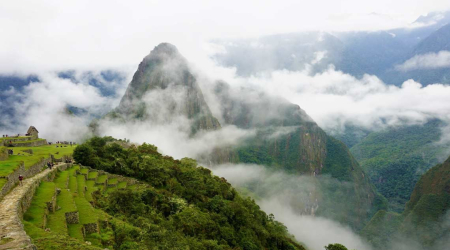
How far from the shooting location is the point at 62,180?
24594mm

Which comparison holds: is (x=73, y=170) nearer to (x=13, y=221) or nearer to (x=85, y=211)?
(x=85, y=211)

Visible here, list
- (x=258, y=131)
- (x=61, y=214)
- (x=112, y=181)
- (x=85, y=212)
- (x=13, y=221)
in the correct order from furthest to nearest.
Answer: (x=258, y=131)
(x=112, y=181)
(x=85, y=212)
(x=61, y=214)
(x=13, y=221)

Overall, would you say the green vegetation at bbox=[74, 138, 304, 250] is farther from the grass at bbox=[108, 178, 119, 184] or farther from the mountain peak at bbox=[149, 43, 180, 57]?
the mountain peak at bbox=[149, 43, 180, 57]

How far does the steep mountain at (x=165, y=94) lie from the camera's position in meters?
134

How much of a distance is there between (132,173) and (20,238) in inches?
1083

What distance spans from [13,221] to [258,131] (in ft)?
606

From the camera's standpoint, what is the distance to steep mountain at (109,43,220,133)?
13450cm

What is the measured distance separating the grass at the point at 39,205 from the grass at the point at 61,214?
1.95ft

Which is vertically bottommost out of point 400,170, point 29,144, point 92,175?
point 92,175

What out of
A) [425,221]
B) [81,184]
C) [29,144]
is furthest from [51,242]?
[425,221]

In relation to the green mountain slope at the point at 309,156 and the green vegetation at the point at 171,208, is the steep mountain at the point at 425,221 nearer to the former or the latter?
the green mountain slope at the point at 309,156

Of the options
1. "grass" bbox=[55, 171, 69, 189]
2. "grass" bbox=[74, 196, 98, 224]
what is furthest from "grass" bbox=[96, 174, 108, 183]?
"grass" bbox=[74, 196, 98, 224]

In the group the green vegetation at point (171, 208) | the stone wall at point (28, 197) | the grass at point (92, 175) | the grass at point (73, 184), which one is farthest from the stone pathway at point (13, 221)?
the grass at point (92, 175)

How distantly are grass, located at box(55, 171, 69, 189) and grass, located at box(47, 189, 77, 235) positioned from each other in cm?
337
